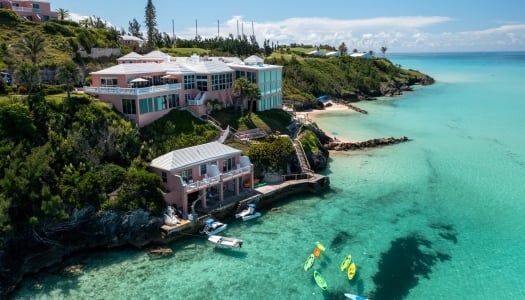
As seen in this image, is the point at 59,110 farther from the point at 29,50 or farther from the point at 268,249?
the point at 268,249

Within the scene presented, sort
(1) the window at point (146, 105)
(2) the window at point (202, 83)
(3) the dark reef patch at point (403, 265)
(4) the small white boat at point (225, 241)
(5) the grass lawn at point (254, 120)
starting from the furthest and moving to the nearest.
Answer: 1. (2) the window at point (202, 83)
2. (5) the grass lawn at point (254, 120)
3. (1) the window at point (146, 105)
4. (4) the small white boat at point (225, 241)
5. (3) the dark reef patch at point (403, 265)

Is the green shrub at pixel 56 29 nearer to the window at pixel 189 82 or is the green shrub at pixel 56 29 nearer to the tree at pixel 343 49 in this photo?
the window at pixel 189 82

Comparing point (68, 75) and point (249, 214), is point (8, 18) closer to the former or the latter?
point (68, 75)

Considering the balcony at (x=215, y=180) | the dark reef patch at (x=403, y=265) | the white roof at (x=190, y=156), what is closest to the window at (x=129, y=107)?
the white roof at (x=190, y=156)

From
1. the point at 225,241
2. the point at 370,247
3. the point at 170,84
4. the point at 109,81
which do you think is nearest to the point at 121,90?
the point at 109,81

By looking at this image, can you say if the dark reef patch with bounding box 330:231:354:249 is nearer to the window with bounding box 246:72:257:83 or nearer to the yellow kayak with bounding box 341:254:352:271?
the yellow kayak with bounding box 341:254:352:271
